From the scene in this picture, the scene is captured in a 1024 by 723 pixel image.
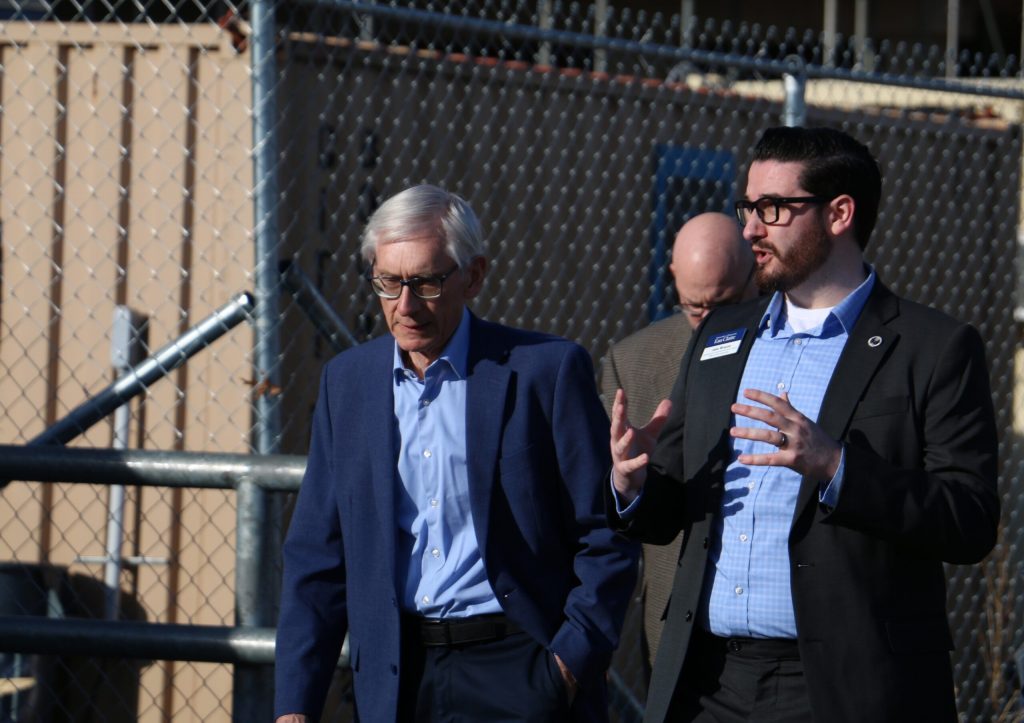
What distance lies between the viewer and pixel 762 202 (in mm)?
2904

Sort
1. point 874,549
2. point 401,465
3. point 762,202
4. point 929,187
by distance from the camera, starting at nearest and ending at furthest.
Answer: point 874,549, point 762,202, point 401,465, point 929,187

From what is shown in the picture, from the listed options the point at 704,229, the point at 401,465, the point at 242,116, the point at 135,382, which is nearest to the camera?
the point at 401,465

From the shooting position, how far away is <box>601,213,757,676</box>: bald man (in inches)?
175

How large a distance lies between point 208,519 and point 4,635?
173cm

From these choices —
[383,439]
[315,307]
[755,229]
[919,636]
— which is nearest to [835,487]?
[919,636]

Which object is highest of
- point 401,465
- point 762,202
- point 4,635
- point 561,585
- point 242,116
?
point 242,116

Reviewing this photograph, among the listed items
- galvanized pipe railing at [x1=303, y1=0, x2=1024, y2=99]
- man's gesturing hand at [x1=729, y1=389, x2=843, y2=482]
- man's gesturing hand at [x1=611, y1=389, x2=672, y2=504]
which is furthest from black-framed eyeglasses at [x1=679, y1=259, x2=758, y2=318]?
man's gesturing hand at [x1=729, y1=389, x2=843, y2=482]

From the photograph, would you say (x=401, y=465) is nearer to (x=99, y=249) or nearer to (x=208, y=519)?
(x=208, y=519)

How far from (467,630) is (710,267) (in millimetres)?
1827

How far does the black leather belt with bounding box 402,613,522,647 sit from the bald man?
4.48 ft

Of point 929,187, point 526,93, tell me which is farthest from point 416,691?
point 929,187

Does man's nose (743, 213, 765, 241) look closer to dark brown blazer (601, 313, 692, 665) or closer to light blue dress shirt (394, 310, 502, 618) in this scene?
light blue dress shirt (394, 310, 502, 618)

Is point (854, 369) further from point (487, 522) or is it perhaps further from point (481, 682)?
point (481, 682)

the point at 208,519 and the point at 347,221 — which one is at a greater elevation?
the point at 347,221
